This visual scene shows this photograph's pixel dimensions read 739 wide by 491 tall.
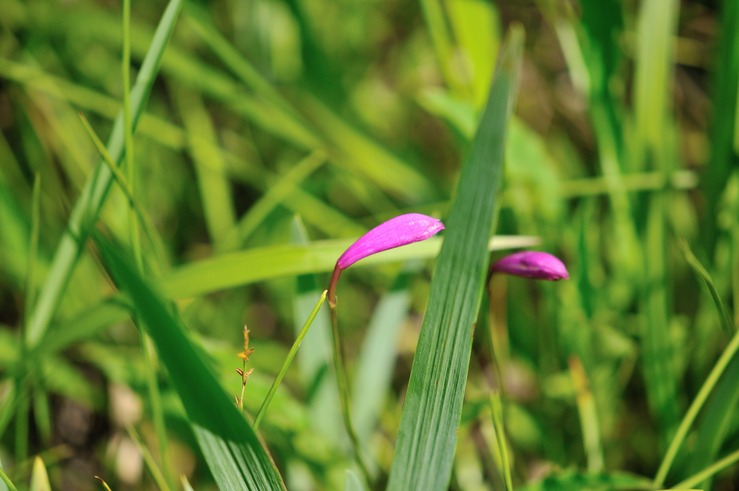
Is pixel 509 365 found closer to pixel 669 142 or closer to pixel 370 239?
pixel 669 142

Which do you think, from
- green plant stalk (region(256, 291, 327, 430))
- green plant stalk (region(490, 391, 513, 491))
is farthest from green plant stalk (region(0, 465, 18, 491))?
green plant stalk (region(490, 391, 513, 491))

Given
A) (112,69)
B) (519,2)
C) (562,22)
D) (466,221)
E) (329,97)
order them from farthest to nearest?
1. (519,2)
2. (112,69)
3. (329,97)
4. (562,22)
5. (466,221)

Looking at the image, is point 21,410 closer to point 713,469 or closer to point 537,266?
point 537,266

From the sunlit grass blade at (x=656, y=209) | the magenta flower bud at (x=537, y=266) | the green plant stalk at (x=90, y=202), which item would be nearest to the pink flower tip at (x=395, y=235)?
the magenta flower bud at (x=537, y=266)

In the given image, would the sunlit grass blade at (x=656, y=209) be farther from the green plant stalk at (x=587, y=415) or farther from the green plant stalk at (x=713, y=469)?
the green plant stalk at (x=713, y=469)

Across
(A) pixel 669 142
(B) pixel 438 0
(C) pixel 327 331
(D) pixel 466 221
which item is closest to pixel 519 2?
(B) pixel 438 0

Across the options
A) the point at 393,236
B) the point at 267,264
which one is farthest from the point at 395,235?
the point at 267,264
